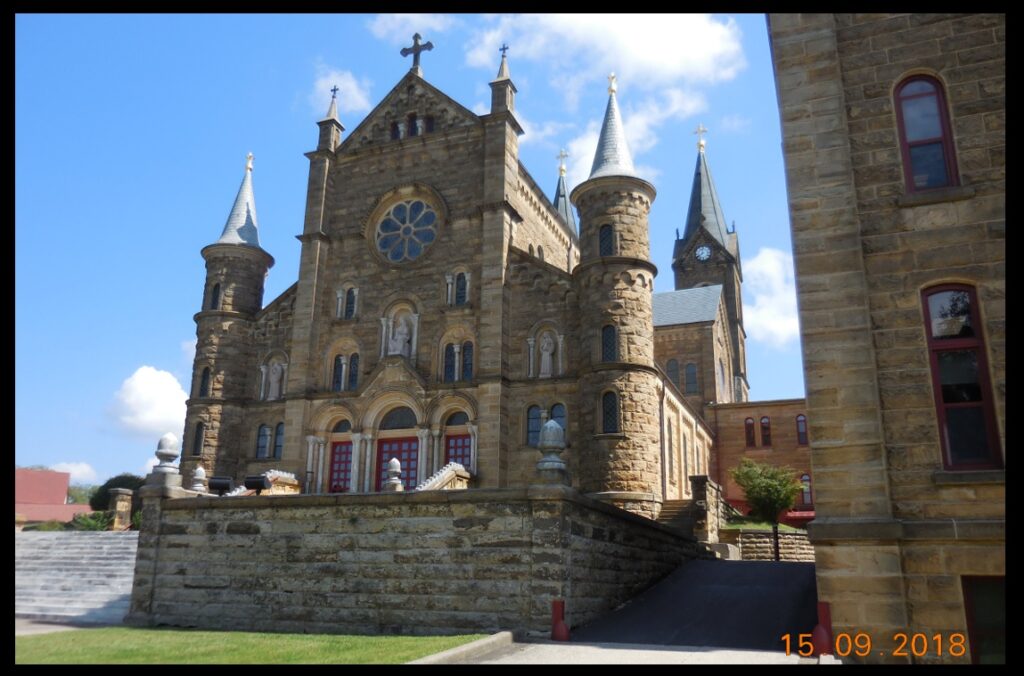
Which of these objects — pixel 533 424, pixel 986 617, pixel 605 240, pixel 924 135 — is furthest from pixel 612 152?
pixel 986 617

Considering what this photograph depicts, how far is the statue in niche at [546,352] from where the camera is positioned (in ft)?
89.4

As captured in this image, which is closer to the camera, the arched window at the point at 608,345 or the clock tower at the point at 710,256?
the arched window at the point at 608,345

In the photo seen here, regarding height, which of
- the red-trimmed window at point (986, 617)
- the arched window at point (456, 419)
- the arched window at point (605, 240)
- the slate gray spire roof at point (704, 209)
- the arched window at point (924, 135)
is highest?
the slate gray spire roof at point (704, 209)

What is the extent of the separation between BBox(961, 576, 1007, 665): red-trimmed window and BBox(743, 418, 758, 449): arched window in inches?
1410

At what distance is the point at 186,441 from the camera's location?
101ft

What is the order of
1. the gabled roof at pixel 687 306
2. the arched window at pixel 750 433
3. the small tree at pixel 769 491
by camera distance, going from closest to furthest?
the small tree at pixel 769 491, the arched window at pixel 750 433, the gabled roof at pixel 687 306

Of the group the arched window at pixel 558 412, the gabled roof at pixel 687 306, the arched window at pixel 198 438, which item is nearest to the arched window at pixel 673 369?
the gabled roof at pixel 687 306

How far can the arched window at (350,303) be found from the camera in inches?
1208

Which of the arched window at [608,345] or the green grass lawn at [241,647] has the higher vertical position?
the arched window at [608,345]

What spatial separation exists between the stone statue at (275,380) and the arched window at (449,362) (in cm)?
728

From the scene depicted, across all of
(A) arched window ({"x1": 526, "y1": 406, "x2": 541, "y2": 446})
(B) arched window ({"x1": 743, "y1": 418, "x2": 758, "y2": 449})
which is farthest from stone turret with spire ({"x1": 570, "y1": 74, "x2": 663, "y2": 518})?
(B) arched window ({"x1": 743, "y1": 418, "x2": 758, "y2": 449})

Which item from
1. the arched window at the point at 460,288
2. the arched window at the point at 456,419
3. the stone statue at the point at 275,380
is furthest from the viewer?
the stone statue at the point at 275,380

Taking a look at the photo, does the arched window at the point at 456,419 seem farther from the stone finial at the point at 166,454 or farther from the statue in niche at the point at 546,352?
the stone finial at the point at 166,454

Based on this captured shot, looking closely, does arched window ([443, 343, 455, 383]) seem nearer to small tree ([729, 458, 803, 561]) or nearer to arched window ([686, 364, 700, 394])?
small tree ([729, 458, 803, 561])
